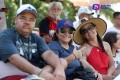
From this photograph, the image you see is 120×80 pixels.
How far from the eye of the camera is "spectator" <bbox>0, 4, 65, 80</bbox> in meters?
3.11

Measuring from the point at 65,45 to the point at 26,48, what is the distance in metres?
0.90

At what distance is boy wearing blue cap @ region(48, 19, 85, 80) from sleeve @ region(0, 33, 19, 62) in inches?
34.2

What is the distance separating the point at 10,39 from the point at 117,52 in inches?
100

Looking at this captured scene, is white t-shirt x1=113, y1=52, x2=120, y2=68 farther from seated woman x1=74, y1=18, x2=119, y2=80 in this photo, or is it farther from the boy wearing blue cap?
the boy wearing blue cap

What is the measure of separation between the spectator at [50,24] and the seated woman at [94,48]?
85 centimetres

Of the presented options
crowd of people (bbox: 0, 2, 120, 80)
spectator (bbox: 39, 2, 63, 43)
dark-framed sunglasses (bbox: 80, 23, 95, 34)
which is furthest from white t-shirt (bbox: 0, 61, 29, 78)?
spectator (bbox: 39, 2, 63, 43)

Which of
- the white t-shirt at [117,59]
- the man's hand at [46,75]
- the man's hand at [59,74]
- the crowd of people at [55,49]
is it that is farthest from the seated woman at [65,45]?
the white t-shirt at [117,59]

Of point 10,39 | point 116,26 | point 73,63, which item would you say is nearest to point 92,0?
point 116,26

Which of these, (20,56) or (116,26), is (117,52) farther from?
(20,56)

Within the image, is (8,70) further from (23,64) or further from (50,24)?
(50,24)

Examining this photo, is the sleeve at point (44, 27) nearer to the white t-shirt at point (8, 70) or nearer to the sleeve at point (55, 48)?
the sleeve at point (55, 48)

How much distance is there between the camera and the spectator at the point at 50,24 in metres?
5.44

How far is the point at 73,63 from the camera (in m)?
4.00

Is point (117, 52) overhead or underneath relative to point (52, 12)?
underneath
